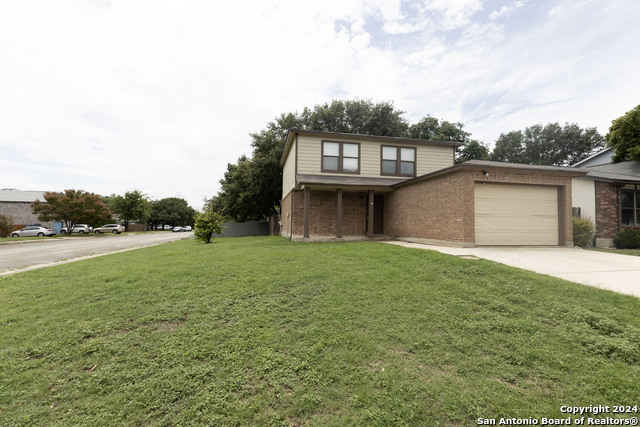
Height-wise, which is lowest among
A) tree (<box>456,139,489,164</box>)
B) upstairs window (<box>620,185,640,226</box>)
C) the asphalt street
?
the asphalt street

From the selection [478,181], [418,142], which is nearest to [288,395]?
[478,181]

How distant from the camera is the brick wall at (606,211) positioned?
11656mm

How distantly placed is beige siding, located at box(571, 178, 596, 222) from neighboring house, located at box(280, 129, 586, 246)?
349cm

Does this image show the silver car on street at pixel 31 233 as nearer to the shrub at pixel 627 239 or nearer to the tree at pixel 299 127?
the tree at pixel 299 127

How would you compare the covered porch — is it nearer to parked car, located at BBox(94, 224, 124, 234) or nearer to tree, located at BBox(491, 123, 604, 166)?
tree, located at BBox(491, 123, 604, 166)

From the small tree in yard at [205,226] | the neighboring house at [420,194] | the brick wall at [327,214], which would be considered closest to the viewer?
the neighboring house at [420,194]

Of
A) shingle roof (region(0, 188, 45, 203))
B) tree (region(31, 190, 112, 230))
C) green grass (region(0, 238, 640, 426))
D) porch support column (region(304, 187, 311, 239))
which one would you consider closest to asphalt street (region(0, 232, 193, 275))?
green grass (region(0, 238, 640, 426))

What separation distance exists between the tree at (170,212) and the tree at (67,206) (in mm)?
28998

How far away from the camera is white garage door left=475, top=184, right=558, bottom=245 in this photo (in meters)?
8.93

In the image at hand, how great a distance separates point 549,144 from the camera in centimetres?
3472

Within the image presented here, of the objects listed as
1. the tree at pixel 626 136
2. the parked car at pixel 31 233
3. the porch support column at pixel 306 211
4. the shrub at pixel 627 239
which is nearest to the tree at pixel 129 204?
the parked car at pixel 31 233

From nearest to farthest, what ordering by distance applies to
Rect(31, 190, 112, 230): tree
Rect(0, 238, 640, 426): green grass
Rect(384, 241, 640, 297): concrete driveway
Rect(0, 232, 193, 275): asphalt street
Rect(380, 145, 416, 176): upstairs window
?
Rect(0, 238, 640, 426): green grass < Rect(384, 241, 640, 297): concrete driveway < Rect(0, 232, 193, 275): asphalt street < Rect(380, 145, 416, 176): upstairs window < Rect(31, 190, 112, 230): tree

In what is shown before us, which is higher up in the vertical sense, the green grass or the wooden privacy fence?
the wooden privacy fence

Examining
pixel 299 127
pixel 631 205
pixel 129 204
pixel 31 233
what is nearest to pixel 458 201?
pixel 631 205
